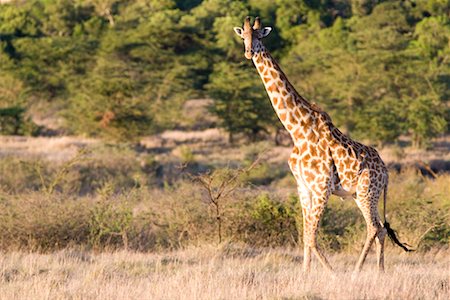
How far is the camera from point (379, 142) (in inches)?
1304

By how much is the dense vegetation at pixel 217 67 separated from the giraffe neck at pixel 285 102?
2309 cm

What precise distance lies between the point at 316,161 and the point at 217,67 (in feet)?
119

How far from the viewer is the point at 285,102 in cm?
844

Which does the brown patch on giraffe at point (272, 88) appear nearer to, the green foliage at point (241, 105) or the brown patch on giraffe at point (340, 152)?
the brown patch on giraffe at point (340, 152)

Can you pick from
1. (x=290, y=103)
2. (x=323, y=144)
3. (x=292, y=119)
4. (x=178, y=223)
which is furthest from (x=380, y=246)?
(x=178, y=223)

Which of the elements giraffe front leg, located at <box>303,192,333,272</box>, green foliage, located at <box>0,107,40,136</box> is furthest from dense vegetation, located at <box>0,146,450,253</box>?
green foliage, located at <box>0,107,40,136</box>

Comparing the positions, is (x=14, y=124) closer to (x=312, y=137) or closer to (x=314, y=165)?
(x=312, y=137)

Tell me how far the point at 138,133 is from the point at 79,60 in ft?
50.9

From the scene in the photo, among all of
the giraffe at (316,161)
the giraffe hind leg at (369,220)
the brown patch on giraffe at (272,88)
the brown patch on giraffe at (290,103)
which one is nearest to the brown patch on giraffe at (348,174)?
the giraffe at (316,161)

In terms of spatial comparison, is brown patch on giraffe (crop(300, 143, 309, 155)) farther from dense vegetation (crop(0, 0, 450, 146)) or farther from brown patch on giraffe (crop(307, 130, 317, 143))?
dense vegetation (crop(0, 0, 450, 146))

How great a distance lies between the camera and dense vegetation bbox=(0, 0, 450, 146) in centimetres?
3366

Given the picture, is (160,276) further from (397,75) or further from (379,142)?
(397,75)

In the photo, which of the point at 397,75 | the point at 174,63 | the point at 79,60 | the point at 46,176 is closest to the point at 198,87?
the point at 174,63

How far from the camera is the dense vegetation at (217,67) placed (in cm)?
3366
